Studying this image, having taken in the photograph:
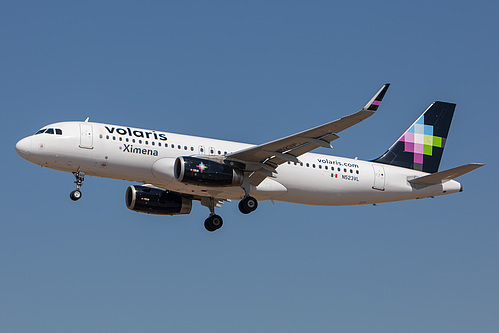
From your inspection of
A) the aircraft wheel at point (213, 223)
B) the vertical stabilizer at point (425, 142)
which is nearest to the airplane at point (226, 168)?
the aircraft wheel at point (213, 223)

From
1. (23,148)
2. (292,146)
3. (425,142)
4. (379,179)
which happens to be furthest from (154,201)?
(425,142)

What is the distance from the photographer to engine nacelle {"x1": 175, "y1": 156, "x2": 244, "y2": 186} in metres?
39.0

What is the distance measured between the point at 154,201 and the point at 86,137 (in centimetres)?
638

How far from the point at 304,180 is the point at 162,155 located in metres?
7.63

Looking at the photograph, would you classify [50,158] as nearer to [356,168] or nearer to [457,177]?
[356,168]

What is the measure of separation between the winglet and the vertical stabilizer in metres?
11.7

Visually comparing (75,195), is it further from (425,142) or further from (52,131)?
(425,142)

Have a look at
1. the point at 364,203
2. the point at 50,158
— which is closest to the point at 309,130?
the point at 364,203

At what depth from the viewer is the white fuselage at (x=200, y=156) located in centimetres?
3922

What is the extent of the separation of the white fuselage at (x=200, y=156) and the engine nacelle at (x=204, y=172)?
78cm

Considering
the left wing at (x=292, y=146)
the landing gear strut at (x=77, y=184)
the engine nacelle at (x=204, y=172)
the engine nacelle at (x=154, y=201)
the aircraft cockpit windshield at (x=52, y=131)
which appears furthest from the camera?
the engine nacelle at (x=154, y=201)

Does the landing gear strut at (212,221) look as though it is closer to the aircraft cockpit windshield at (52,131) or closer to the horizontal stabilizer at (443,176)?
the aircraft cockpit windshield at (52,131)

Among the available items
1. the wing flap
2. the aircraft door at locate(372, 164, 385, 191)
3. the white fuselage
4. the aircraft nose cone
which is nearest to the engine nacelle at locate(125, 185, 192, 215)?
the white fuselage

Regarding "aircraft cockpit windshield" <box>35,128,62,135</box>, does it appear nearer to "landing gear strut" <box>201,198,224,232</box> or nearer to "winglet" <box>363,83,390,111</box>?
"landing gear strut" <box>201,198,224,232</box>
